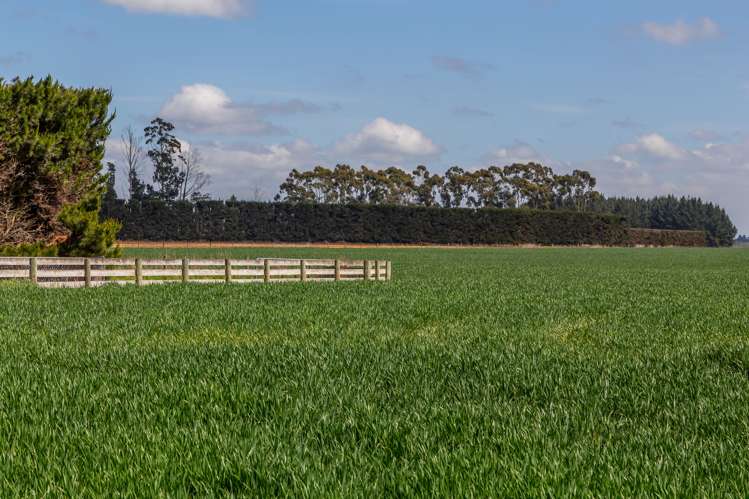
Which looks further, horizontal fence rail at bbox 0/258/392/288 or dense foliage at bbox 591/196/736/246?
dense foliage at bbox 591/196/736/246

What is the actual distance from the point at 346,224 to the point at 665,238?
175ft

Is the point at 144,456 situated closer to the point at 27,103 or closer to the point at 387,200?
the point at 27,103

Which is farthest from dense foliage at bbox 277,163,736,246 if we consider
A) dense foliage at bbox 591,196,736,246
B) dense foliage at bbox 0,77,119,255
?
dense foliage at bbox 0,77,119,255

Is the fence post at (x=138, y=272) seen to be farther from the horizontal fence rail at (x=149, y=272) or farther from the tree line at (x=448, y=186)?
the tree line at (x=448, y=186)

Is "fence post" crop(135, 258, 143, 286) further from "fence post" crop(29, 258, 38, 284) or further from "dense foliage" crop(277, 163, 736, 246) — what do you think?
"dense foliage" crop(277, 163, 736, 246)

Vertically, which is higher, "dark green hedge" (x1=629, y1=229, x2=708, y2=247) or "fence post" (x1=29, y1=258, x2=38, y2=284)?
"dark green hedge" (x1=629, y1=229, x2=708, y2=247)

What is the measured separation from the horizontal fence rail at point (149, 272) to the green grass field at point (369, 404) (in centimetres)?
740

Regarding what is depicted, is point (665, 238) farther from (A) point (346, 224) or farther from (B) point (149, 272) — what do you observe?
(B) point (149, 272)

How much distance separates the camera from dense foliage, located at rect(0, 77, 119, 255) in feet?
78.2

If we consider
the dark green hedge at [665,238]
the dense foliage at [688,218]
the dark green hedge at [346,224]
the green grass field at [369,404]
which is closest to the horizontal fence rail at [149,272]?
the green grass field at [369,404]

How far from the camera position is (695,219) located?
444 feet

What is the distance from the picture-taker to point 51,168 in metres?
24.2

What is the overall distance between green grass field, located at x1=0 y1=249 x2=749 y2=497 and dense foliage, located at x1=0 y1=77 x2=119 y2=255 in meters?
10.4

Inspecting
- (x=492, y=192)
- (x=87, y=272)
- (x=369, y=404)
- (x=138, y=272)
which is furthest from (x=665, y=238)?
(x=369, y=404)
